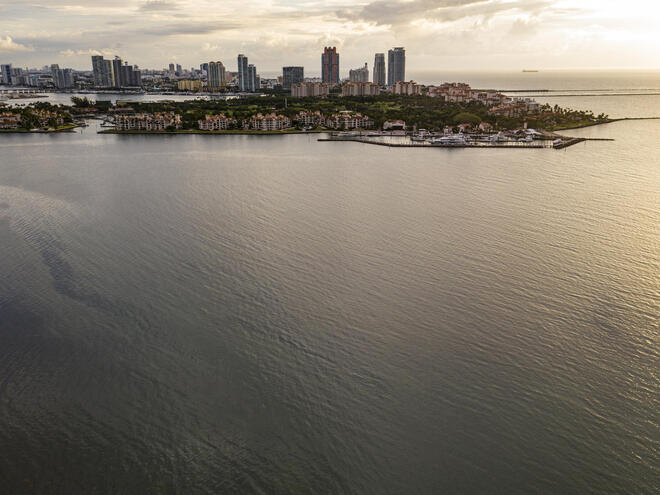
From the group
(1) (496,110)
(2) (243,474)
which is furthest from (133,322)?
(1) (496,110)

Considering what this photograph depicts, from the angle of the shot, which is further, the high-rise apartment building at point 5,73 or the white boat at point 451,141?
the high-rise apartment building at point 5,73

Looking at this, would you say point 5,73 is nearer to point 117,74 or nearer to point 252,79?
point 117,74

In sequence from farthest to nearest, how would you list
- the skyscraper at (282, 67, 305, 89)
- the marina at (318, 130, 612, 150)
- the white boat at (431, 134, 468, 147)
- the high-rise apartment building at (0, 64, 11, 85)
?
the high-rise apartment building at (0, 64, 11, 85) < the skyscraper at (282, 67, 305, 89) < the white boat at (431, 134, 468, 147) < the marina at (318, 130, 612, 150)

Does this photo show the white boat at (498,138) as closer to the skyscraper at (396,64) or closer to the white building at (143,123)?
the white building at (143,123)


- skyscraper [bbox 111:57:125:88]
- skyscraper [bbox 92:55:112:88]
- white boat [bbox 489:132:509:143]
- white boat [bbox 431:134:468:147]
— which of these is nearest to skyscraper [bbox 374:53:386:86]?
skyscraper [bbox 111:57:125:88]

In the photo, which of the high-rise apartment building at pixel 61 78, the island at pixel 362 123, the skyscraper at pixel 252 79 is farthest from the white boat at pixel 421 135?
the high-rise apartment building at pixel 61 78

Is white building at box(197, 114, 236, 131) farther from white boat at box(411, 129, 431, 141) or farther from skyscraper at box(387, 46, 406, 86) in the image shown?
skyscraper at box(387, 46, 406, 86)
